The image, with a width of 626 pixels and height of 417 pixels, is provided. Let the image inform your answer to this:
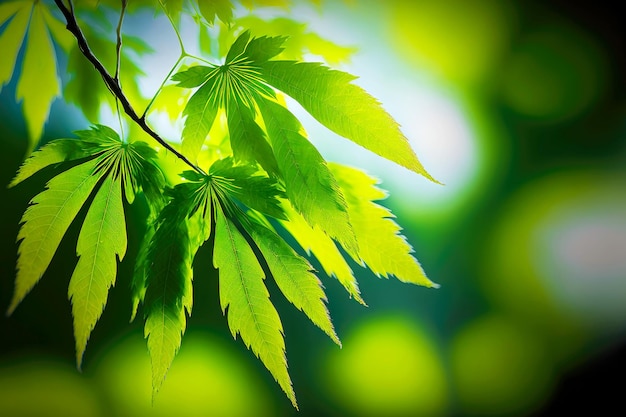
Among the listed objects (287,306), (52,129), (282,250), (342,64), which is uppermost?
(342,64)

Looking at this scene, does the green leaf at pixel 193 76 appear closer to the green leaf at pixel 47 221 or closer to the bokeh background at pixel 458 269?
the green leaf at pixel 47 221

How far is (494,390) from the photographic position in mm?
718

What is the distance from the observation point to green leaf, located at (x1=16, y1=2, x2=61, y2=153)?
1.34 ft

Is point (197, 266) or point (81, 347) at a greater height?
point (81, 347)

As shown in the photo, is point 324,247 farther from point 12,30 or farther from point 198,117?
point 12,30

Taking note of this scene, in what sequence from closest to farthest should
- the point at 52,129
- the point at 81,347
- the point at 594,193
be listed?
the point at 81,347
the point at 52,129
the point at 594,193

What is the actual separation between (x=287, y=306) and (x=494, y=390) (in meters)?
0.40

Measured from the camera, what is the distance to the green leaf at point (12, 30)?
402 mm

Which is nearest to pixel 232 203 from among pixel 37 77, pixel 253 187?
pixel 253 187

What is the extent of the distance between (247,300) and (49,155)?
0.20 m

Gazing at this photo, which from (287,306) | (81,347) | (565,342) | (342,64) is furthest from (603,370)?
(81,347)

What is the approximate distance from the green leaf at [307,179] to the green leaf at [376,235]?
0.17 ft

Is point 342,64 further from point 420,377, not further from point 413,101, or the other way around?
point 420,377

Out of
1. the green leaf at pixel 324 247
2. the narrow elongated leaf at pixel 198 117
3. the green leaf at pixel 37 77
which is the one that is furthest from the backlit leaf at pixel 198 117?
the green leaf at pixel 37 77
